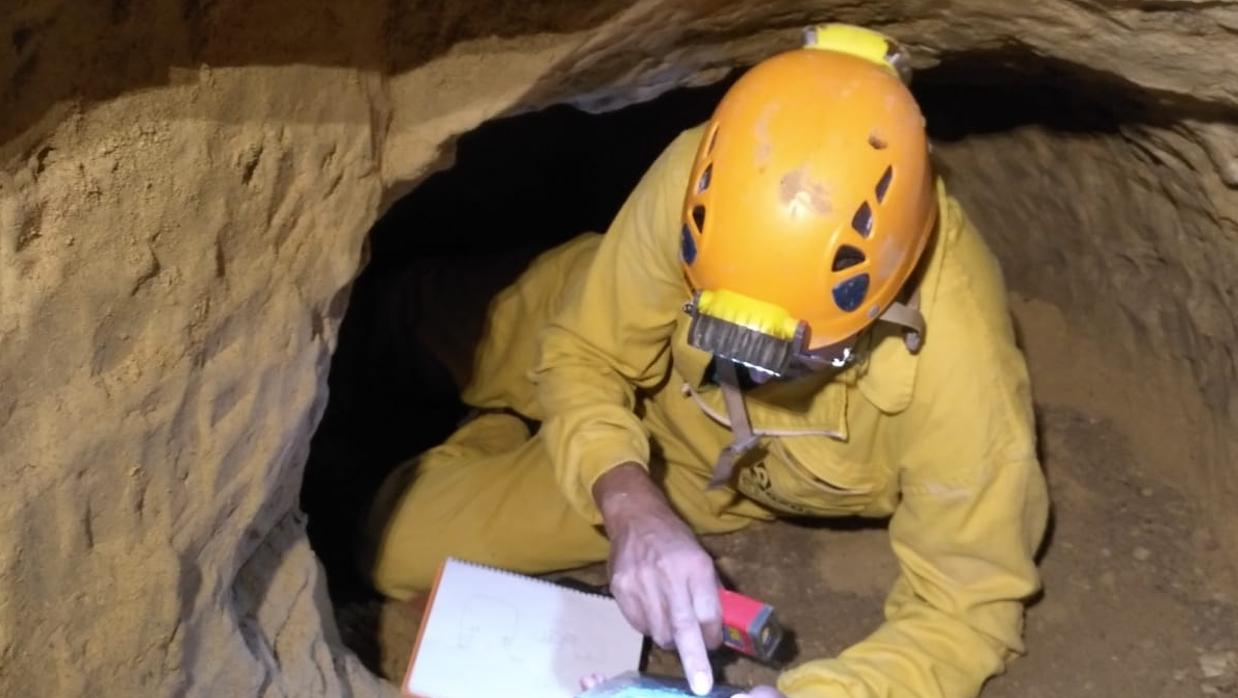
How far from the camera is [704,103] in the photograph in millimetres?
2896

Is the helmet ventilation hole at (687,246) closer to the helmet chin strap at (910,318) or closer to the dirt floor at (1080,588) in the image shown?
the helmet chin strap at (910,318)

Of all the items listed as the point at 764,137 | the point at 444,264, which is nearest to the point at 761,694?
the point at 764,137

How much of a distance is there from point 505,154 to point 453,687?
170 cm

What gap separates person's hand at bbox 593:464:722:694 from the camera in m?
1.56

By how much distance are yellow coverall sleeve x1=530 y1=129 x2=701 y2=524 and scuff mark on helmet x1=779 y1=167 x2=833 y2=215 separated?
31cm

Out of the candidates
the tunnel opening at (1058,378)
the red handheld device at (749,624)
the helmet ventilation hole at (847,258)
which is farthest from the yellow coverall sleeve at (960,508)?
the tunnel opening at (1058,378)

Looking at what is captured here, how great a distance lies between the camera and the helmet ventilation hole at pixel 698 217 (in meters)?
1.53

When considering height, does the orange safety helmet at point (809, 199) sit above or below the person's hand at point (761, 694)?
above

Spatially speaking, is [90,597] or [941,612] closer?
[90,597]

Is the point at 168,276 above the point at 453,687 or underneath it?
above

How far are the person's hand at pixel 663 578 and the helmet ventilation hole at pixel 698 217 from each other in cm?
42

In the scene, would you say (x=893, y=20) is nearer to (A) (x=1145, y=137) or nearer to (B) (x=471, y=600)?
(A) (x=1145, y=137)

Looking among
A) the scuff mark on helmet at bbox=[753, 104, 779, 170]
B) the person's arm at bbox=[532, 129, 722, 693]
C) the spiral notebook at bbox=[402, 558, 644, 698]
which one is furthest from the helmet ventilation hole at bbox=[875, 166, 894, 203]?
the spiral notebook at bbox=[402, 558, 644, 698]

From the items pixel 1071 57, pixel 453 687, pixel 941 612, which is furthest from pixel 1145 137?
pixel 453 687
